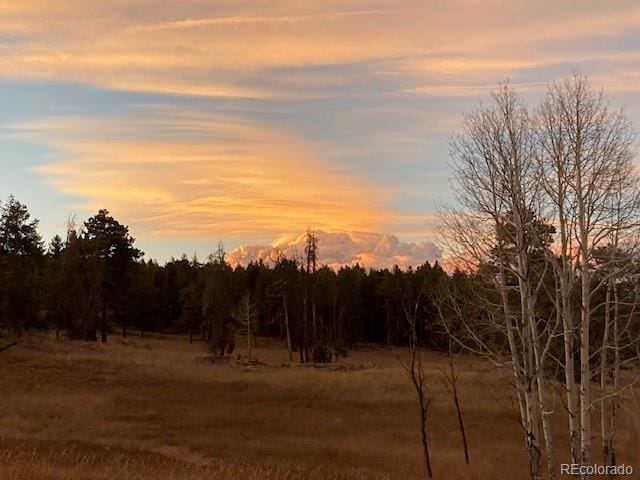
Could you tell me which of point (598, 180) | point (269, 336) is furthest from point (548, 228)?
point (269, 336)

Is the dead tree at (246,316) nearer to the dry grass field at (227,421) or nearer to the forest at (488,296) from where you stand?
the forest at (488,296)

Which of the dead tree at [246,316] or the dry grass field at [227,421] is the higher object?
the dead tree at [246,316]

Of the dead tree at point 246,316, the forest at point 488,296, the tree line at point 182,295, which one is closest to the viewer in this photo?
the forest at point 488,296

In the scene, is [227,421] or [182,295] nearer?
[227,421]

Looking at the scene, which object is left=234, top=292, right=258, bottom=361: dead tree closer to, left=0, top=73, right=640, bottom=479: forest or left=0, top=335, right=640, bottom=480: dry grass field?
left=0, top=73, right=640, bottom=479: forest

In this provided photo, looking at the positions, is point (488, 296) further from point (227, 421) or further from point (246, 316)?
point (246, 316)

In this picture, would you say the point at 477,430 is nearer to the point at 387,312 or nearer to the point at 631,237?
the point at 631,237

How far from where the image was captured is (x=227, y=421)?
2872 cm

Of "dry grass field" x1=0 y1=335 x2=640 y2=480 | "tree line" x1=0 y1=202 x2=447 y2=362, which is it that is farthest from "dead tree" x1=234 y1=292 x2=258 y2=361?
"dry grass field" x1=0 y1=335 x2=640 y2=480

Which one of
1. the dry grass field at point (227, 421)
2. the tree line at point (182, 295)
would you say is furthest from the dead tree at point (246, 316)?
the dry grass field at point (227, 421)

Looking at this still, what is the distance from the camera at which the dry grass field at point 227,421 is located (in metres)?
17.5

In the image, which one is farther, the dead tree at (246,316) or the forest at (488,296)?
the dead tree at (246,316)

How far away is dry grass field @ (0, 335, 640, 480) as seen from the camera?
689 inches

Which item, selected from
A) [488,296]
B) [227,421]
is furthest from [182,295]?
[488,296]
